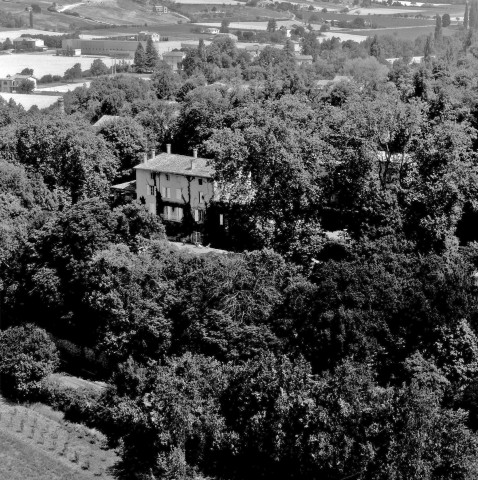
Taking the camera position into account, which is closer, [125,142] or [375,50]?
[125,142]

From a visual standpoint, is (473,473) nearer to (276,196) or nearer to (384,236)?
(384,236)

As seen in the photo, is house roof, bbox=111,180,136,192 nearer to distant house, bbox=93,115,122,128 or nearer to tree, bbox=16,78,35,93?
distant house, bbox=93,115,122,128

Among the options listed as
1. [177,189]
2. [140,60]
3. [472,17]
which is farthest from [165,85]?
[472,17]

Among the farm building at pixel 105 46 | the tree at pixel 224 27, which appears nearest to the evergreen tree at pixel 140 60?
the farm building at pixel 105 46

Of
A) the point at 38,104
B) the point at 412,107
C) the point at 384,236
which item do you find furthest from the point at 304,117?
the point at 38,104

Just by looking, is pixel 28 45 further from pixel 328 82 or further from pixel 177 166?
pixel 177 166

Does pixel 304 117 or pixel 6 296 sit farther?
pixel 304 117
